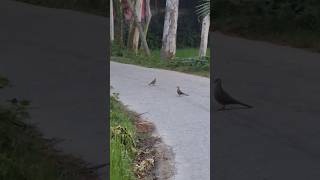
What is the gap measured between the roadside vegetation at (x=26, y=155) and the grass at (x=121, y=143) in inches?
9.0

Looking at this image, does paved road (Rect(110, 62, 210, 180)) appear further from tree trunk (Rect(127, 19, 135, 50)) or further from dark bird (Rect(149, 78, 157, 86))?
tree trunk (Rect(127, 19, 135, 50))

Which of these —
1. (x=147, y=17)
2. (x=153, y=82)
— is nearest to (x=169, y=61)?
(x=153, y=82)

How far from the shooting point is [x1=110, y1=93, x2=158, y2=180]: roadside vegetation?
342 cm

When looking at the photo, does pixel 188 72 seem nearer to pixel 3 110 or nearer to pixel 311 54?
pixel 3 110

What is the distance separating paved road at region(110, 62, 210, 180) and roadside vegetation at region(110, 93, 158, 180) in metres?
0.07

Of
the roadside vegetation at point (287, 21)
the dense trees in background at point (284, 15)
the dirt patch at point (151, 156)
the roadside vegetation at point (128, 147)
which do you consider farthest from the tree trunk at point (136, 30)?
the dense trees in background at point (284, 15)

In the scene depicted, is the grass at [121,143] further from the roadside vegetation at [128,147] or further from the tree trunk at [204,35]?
the tree trunk at [204,35]

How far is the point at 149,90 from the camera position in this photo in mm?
3502

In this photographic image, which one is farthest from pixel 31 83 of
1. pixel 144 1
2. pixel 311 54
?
pixel 311 54

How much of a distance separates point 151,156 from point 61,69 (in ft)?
3.49

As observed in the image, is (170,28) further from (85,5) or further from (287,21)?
(287,21)

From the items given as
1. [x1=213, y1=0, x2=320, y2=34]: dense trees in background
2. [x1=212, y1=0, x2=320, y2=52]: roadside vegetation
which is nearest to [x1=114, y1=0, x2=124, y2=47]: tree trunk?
[x1=212, y1=0, x2=320, y2=52]: roadside vegetation

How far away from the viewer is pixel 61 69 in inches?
173

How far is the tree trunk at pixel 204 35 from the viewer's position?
3.29m
